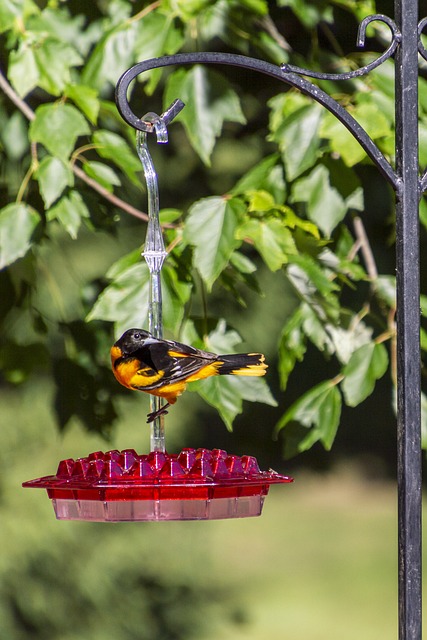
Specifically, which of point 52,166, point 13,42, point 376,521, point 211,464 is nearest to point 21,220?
point 52,166

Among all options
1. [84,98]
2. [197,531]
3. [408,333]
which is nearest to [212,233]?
[84,98]

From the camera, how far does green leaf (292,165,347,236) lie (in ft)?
5.78

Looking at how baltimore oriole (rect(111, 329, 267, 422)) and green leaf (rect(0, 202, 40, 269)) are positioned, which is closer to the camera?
baltimore oriole (rect(111, 329, 267, 422))

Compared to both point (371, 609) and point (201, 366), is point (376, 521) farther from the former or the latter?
point (201, 366)

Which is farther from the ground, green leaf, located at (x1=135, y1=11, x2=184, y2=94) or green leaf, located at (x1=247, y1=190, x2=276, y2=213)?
green leaf, located at (x1=135, y1=11, x2=184, y2=94)

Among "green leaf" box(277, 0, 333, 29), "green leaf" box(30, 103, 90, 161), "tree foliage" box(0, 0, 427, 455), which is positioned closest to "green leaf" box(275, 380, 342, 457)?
"tree foliage" box(0, 0, 427, 455)

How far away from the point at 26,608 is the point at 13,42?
4.12ft

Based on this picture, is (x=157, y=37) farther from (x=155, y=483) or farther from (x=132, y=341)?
(x=155, y=483)

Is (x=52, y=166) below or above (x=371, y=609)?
above

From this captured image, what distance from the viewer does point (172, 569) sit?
2301 millimetres

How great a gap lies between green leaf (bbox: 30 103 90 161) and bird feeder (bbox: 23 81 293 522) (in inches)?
23.7

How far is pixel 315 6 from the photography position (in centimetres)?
202

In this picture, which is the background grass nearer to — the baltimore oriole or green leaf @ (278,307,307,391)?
green leaf @ (278,307,307,391)

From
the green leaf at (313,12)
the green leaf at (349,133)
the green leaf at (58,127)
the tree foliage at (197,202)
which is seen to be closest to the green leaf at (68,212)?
the tree foliage at (197,202)
